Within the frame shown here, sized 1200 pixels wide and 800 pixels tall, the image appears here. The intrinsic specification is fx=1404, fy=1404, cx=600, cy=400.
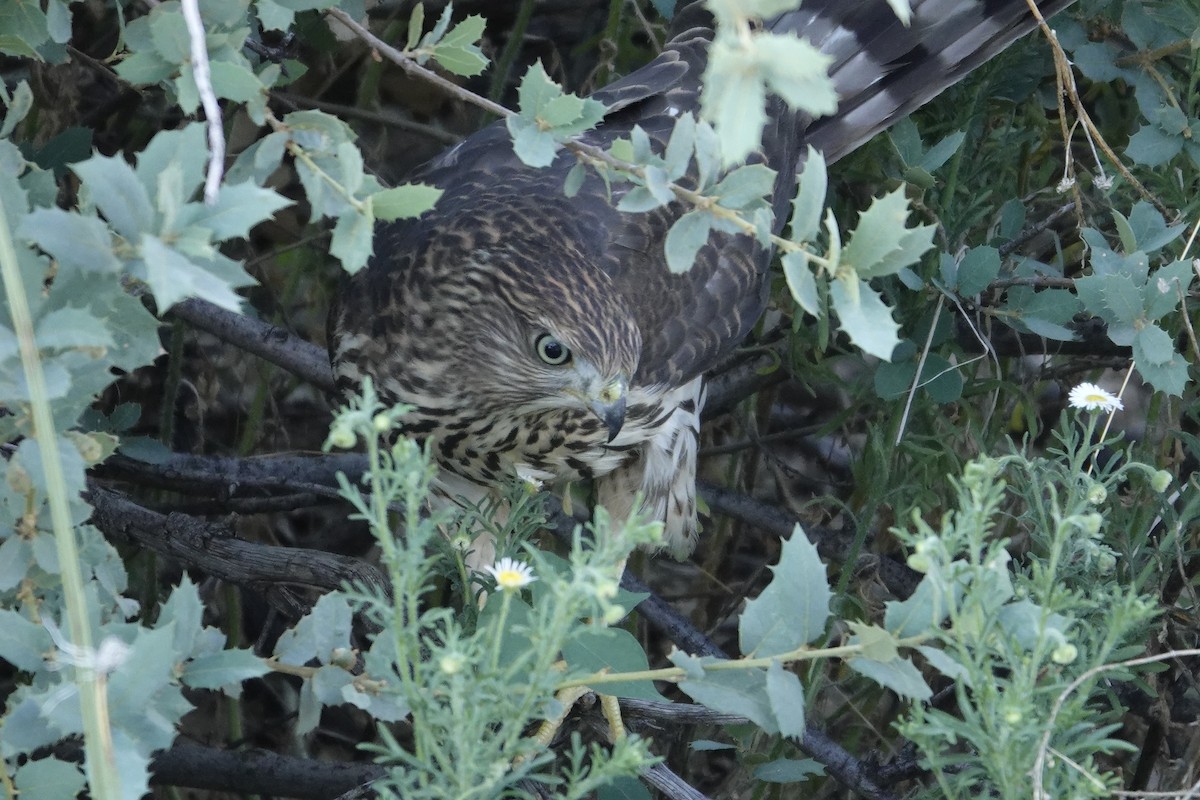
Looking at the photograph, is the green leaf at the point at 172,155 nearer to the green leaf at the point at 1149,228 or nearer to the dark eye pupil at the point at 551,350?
the dark eye pupil at the point at 551,350

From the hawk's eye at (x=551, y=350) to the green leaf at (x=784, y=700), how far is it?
1.44 metres

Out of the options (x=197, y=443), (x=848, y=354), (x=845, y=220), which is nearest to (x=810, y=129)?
(x=845, y=220)

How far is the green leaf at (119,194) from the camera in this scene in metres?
1.39

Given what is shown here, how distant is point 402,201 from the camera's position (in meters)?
1.73

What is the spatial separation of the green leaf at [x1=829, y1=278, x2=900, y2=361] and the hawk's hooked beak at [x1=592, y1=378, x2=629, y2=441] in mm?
1238

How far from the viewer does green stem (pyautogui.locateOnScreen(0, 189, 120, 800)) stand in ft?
4.38

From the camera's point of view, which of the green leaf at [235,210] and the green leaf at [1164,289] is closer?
the green leaf at [235,210]

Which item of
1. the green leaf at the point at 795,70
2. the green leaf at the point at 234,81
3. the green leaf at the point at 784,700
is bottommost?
the green leaf at the point at 784,700

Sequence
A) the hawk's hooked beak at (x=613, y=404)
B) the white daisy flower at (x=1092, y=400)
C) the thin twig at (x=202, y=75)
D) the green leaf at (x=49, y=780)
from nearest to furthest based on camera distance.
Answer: the green leaf at (x=49, y=780) → the thin twig at (x=202, y=75) → the white daisy flower at (x=1092, y=400) → the hawk's hooked beak at (x=613, y=404)

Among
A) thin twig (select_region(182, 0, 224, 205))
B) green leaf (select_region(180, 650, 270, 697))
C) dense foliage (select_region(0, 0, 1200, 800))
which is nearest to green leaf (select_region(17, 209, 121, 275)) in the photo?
dense foliage (select_region(0, 0, 1200, 800))

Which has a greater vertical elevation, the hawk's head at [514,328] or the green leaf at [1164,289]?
the hawk's head at [514,328]

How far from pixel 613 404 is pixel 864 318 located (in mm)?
1297

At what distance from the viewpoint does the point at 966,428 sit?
3.08m

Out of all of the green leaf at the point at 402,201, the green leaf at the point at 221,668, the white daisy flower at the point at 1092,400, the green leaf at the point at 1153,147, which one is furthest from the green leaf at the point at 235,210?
→ the green leaf at the point at 1153,147
